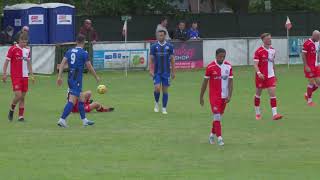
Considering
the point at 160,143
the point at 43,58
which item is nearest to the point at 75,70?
the point at 160,143

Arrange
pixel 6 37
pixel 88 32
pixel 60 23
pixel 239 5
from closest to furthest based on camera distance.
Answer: pixel 88 32 → pixel 6 37 → pixel 60 23 → pixel 239 5

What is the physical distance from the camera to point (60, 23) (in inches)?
1556

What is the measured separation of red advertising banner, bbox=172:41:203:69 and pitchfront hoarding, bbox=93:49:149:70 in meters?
1.75

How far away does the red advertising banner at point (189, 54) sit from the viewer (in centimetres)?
3662

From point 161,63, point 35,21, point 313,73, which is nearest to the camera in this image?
point 161,63

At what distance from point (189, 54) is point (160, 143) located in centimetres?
2261

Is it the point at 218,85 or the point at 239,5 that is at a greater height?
the point at 239,5

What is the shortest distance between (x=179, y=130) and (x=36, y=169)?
5130 mm

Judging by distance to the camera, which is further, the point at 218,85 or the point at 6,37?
the point at 6,37

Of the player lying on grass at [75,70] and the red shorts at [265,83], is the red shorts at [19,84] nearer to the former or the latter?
the player lying on grass at [75,70]

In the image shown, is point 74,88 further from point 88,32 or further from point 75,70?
point 88,32

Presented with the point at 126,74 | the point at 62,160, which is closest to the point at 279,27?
the point at 126,74

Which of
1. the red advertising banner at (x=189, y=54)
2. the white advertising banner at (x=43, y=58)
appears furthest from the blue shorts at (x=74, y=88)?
the red advertising banner at (x=189, y=54)

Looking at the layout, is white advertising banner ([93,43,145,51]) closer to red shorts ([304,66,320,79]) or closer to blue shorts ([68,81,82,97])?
red shorts ([304,66,320,79])
